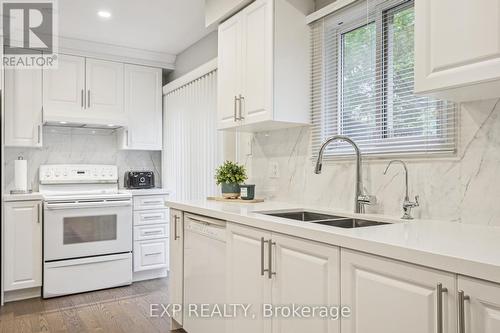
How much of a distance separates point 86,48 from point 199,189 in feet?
6.42

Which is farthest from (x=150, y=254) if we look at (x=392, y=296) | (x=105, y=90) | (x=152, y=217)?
(x=392, y=296)

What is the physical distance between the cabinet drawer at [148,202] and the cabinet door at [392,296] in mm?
3034

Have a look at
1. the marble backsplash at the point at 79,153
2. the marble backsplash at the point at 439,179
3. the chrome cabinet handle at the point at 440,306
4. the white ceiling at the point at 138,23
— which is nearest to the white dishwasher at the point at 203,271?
the marble backsplash at the point at 439,179

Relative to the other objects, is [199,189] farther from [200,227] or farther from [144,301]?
[200,227]

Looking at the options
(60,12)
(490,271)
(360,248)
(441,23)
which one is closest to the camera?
(490,271)

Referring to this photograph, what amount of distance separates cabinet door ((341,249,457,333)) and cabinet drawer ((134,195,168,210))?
9.95 feet

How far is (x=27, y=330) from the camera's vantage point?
9.11ft

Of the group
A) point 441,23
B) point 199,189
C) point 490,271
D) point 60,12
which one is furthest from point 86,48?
point 490,271

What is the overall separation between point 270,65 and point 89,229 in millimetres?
2484

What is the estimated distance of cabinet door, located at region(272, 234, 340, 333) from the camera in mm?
1405

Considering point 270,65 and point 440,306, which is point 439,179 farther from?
point 270,65

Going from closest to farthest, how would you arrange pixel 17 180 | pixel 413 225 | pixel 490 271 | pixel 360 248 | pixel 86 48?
pixel 490 271
pixel 360 248
pixel 413 225
pixel 17 180
pixel 86 48

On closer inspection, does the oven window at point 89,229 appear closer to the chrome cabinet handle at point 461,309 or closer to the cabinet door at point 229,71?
the cabinet door at point 229,71

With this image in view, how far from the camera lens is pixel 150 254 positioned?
13.3 ft
